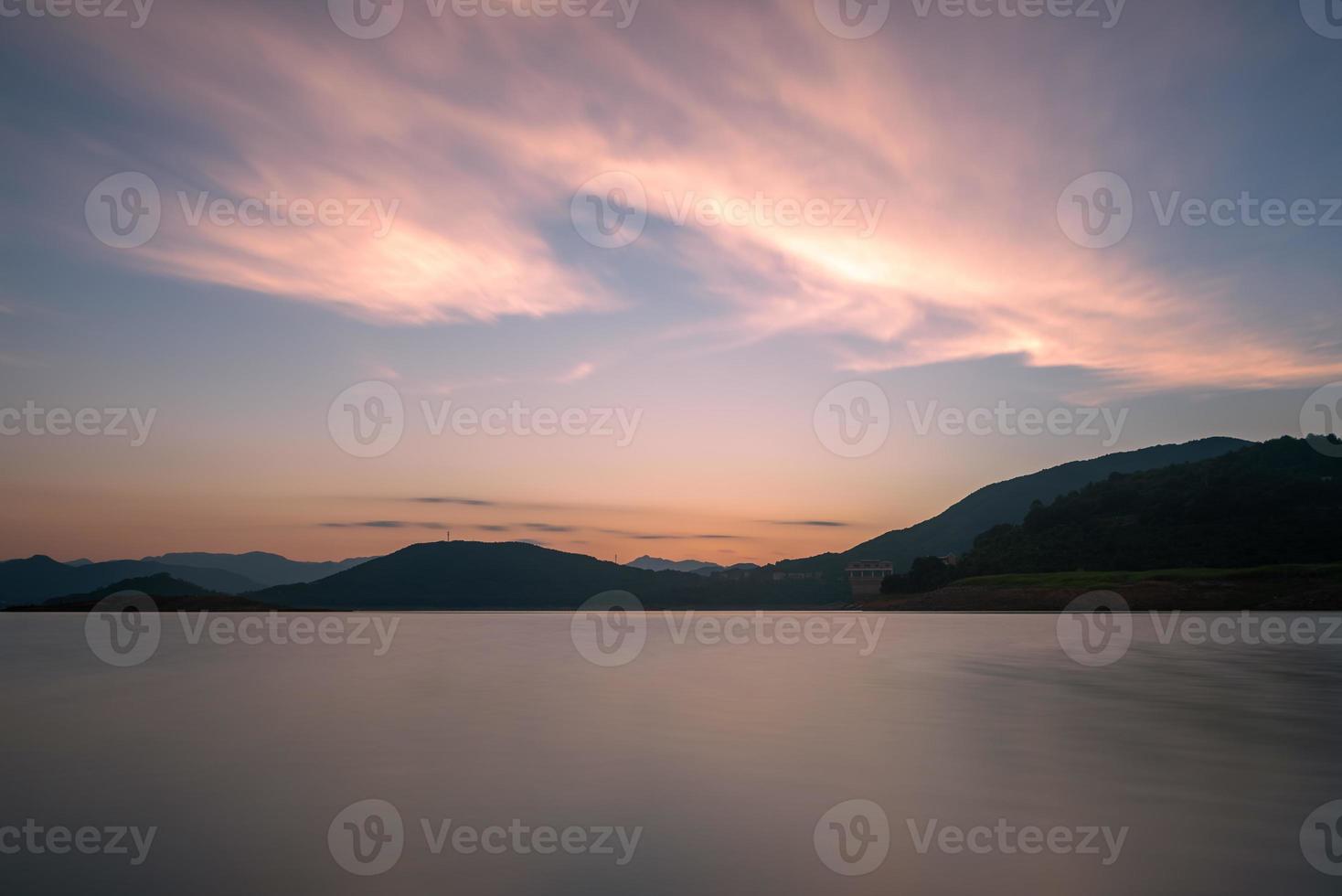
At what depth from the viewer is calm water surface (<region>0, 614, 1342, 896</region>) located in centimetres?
1073

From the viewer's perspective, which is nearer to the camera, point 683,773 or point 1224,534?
point 683,773

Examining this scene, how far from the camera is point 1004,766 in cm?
1797

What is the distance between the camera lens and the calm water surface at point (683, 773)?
1073 cm

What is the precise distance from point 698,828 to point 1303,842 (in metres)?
Result: 8.22

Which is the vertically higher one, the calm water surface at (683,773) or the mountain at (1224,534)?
the mountain at (1224,534)

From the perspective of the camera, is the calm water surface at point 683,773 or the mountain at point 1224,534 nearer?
the calm water surface at point 683,773

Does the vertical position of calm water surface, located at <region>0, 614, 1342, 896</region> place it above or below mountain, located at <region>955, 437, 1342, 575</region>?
below

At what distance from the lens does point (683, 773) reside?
17.4 m

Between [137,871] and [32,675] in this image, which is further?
[32,675]

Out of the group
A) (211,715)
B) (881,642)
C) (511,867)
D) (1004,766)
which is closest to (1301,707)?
(1004,766)

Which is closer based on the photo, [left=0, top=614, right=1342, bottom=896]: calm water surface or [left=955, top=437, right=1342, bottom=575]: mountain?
[left=0, top=614, right=1342, bottom=896]: calm water surface

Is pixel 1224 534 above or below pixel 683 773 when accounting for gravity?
above

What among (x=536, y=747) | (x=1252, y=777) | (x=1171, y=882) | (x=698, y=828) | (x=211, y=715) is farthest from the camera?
(x=211, y=715)

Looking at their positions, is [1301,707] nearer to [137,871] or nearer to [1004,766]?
[1004,766]
